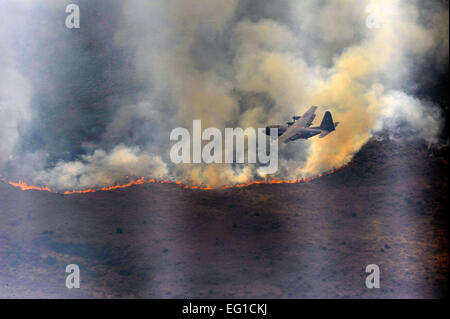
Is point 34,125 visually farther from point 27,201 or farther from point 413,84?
point 413,84

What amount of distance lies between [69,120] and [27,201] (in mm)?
1683

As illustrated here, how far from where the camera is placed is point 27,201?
856 centimetres

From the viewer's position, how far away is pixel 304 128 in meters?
8.33

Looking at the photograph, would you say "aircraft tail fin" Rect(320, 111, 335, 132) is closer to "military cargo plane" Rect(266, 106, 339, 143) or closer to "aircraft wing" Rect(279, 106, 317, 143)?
"military cargo plane" Rect(266, 106, 339, 143)

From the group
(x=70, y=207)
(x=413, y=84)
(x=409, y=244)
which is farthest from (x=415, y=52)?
(x=70, y=207)

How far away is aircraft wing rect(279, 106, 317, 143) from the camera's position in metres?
8.29

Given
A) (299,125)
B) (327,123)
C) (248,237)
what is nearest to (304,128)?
(299,125)

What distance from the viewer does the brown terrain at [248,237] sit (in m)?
7.98

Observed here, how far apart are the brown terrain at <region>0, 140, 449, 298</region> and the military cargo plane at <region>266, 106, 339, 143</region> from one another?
815 mm

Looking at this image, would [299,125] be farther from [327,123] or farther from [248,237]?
[248,237]

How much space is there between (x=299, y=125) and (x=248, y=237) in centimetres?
219

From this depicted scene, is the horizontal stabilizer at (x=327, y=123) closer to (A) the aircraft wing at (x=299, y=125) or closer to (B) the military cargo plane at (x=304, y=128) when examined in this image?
(B) the military cargo plane at (x=304, y=128)
